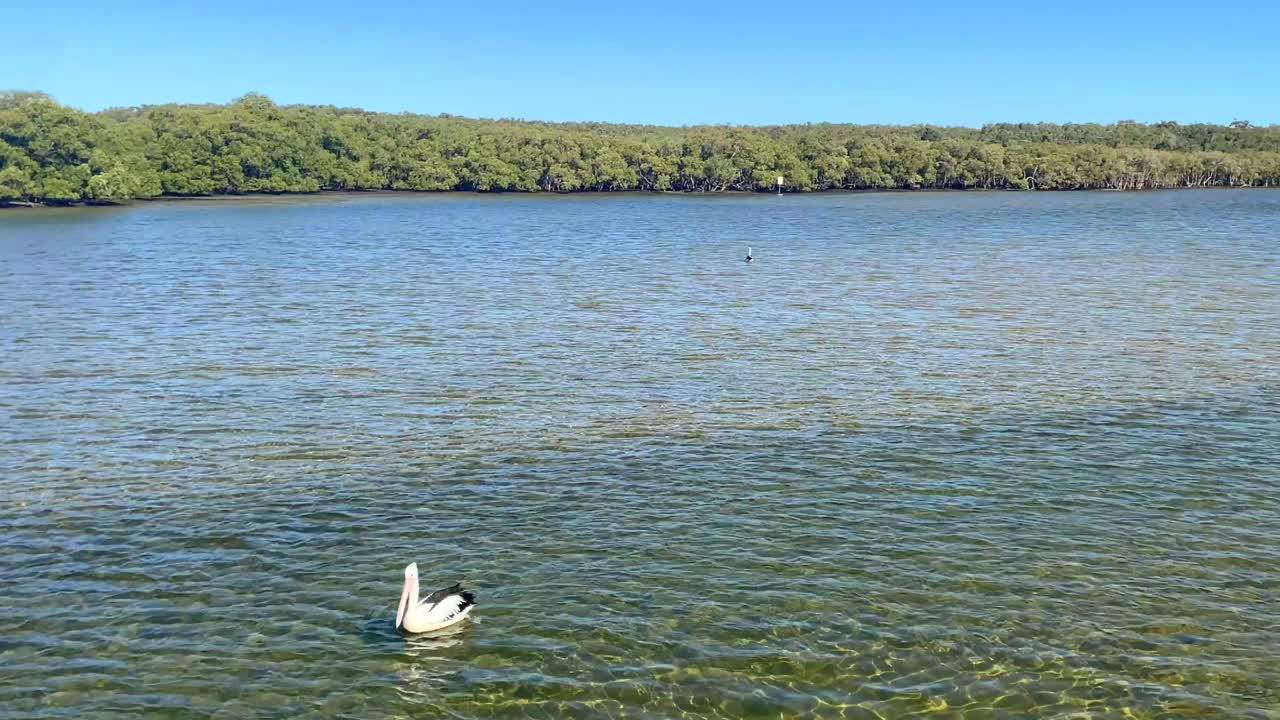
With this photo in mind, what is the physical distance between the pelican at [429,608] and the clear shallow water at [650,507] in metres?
0.25

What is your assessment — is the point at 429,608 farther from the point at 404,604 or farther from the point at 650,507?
the point at 650,507

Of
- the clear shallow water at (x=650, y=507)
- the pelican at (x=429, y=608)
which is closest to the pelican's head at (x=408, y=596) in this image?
the pelican at (x=429, y=608)

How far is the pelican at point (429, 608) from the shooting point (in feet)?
50.2

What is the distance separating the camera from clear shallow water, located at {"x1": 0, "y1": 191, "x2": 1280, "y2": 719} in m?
14.4

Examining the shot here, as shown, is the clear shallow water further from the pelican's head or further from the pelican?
the pelican's head

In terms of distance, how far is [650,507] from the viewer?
2072cm

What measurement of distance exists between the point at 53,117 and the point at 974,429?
14500cm

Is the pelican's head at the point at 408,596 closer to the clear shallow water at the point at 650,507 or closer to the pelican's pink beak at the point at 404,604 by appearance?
the pelican's pink beak at the point at 404,604

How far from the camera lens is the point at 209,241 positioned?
89875 millimetres

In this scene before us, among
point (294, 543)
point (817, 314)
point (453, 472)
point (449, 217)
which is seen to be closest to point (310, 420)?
point (453, 472)

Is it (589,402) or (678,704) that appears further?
(589,402)

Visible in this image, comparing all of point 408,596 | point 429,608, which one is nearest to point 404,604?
point 408,596

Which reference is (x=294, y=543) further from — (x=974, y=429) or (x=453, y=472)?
(x=974, y=429)

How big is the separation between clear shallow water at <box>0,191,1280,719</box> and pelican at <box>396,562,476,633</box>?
0.25 metres
